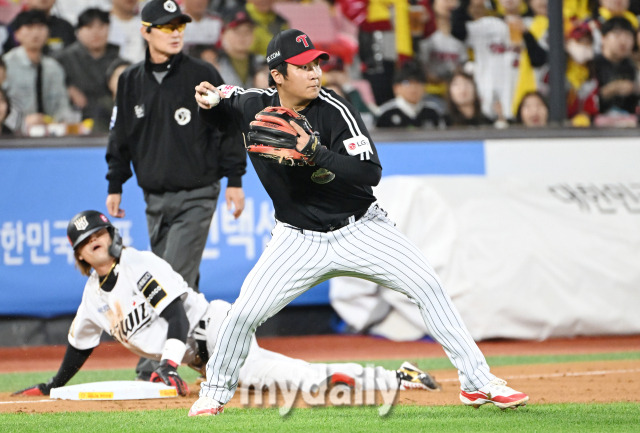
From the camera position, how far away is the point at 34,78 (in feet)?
32.0

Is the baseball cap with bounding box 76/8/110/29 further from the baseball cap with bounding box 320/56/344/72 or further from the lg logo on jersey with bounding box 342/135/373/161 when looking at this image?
the lg logo on jersey with bounding box 342/135/373/161

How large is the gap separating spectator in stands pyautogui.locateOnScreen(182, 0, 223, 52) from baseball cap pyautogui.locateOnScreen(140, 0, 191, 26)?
3.79 meters

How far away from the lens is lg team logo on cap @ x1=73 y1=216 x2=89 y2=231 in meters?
5.79

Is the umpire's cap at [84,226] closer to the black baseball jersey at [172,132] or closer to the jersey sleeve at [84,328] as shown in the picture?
the jersey sleeve at [84,328]

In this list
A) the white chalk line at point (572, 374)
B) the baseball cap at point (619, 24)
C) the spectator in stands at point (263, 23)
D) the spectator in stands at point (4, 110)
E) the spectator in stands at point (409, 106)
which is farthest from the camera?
the baseball cap at point (619, 24)

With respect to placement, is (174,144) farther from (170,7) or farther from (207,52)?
(207,52)

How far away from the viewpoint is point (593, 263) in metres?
9.23

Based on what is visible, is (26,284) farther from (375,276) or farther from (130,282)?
(375,276)

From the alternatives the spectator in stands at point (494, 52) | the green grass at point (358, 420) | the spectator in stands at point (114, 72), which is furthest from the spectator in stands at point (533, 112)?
the green grass at point (358, 420)

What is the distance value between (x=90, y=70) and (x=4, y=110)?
3.16ft

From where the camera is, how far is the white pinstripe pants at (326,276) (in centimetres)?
461

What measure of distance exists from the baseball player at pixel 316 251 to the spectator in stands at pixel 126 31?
560 cm

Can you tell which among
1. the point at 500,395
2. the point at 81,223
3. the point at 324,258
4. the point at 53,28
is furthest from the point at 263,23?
the point at 500,395

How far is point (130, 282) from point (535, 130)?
566 cm
